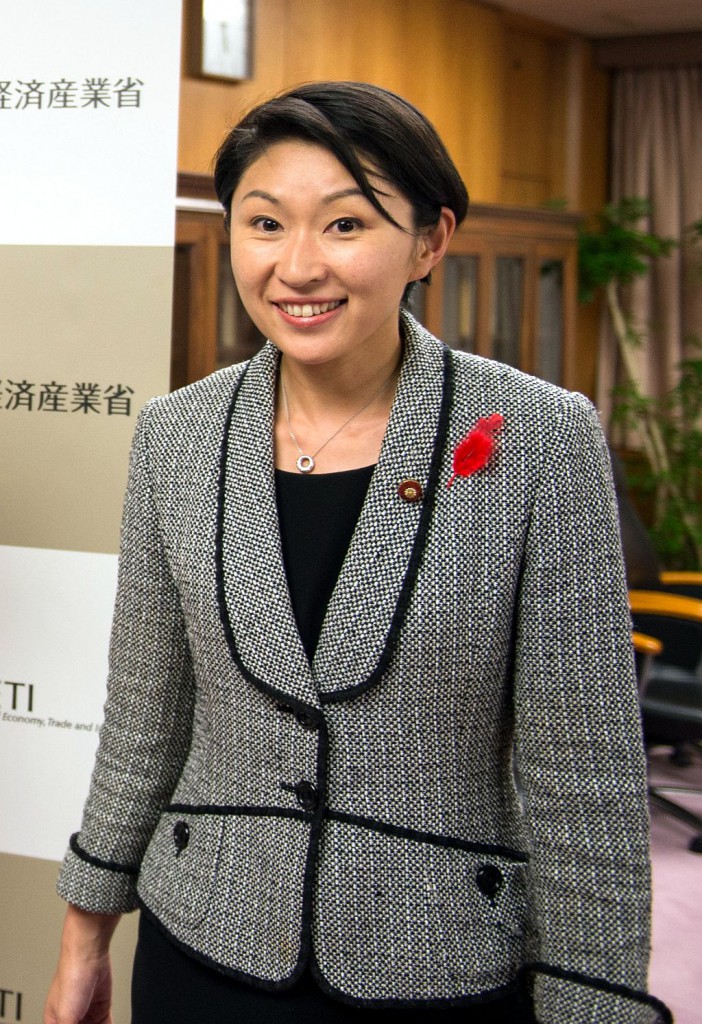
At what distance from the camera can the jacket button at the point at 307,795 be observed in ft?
3.27

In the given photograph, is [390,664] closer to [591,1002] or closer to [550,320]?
[591,1002]

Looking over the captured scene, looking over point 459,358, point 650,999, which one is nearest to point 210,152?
point 459,358

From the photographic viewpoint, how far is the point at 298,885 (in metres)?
1.00

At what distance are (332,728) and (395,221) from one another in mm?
434

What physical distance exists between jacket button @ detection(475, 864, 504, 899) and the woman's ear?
1.71ft

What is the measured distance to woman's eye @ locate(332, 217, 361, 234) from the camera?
0.97m

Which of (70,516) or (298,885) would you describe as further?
(70,516)

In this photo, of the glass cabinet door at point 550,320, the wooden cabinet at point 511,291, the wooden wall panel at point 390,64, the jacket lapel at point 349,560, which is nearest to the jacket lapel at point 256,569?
the jacket lapel at point 349,560

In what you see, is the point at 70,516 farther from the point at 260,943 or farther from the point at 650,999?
the point at 650,999

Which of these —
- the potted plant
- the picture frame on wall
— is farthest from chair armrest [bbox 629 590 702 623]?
the picture frame on wall

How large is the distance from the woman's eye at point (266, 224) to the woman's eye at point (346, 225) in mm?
58

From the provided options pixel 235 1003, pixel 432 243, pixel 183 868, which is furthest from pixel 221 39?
pixel 235 1003

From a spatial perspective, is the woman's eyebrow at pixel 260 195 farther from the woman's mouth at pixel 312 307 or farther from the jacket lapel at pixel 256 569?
the jacket lapel at pixel 256 569

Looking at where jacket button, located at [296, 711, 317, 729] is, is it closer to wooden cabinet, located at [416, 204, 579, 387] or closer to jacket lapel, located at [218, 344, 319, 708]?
jacket lapel, located at [218, 344, 319, 708]
